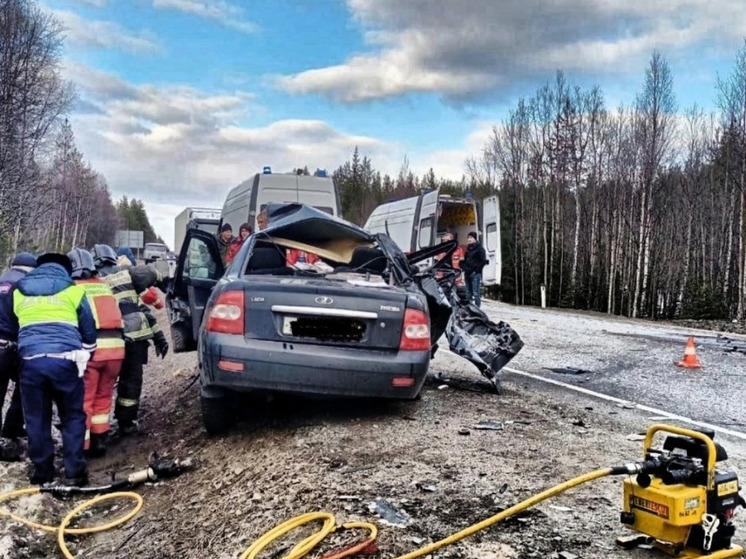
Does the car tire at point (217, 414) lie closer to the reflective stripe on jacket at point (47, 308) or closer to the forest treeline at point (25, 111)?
the reflective stripe on jacket at point (47, 308)

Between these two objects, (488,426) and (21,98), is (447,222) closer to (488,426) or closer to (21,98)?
(488,426)

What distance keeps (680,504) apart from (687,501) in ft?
0.14

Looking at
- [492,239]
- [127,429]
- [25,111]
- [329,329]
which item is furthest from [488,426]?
[25,111]

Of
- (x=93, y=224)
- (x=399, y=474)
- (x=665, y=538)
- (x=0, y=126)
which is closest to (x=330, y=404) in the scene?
(x=399, y=474)

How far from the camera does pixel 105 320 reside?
561cm

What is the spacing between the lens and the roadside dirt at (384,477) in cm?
310

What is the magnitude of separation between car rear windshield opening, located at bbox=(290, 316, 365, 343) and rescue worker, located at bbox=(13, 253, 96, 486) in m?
1.69

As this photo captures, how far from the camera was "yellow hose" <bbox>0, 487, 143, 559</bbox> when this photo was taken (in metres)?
3.73

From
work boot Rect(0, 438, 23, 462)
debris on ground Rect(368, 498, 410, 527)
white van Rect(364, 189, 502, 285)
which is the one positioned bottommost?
work boot Rect(0, 438, 23, 462)

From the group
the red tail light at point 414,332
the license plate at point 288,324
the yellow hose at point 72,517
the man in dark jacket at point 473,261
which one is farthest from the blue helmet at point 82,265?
the man in dark jacket at point 473,261

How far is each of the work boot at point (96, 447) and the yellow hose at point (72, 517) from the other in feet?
4.10

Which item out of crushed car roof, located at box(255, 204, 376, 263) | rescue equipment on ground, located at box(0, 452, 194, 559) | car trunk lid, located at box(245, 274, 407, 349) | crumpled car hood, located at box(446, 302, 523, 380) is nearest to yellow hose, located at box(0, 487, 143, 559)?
rescue equipment on ground, located at box(0, 452, 194, 559)

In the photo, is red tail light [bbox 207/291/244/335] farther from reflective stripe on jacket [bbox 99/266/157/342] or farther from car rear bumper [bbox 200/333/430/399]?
reflective stripe on jacket [bbox 99/266/157/342]

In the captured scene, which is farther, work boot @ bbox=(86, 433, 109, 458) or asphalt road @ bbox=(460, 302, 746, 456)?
asphalt road @ bbox=(460, 302, 746, 456)
